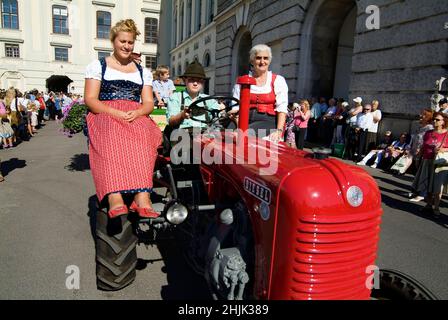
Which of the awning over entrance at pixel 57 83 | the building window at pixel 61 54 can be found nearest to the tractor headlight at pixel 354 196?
the awning over entrance at pixel 57 83

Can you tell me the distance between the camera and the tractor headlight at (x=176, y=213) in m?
2.34

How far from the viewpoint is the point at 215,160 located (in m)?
2.50

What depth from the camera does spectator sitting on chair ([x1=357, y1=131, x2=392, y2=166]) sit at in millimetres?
8648

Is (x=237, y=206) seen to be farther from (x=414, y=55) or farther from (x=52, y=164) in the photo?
(x=414, y=55)

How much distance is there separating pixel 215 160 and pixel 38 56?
1455 inches

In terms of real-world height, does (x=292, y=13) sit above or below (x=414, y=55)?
above

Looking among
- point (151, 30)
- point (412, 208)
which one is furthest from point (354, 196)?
point (151, 30)

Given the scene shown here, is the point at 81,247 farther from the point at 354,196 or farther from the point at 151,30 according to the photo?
the point at 151,30

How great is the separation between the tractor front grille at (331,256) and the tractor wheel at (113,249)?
1.44 meters

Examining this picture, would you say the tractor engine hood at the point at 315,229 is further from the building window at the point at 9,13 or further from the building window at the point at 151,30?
the building window at the point at 151,30

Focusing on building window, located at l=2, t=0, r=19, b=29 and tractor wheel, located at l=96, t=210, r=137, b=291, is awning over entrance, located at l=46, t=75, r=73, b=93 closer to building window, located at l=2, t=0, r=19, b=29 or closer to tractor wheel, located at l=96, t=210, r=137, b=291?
building window, located at l=2, t=0, r=19, b=29

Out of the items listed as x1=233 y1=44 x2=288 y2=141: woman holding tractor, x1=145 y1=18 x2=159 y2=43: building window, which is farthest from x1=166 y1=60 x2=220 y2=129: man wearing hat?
x1=145 y1=18 x2=159 y2=43: building window

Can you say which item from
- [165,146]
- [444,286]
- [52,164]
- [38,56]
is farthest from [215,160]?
[38,56]

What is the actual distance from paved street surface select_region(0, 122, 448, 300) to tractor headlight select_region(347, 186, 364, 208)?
1.60 m
